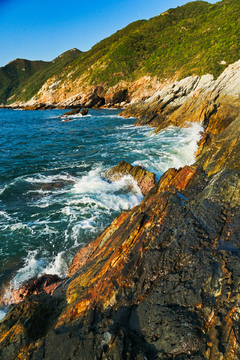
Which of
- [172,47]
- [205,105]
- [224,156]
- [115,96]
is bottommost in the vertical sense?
[224,156]

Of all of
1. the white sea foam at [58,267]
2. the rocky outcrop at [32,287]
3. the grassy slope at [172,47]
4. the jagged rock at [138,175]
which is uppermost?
the grassy slope at [172,47]

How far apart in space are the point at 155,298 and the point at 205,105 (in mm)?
24335

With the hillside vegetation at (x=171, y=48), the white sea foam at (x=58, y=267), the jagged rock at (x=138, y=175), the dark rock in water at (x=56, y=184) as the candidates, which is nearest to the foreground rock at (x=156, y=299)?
the white sea foam at (x=58, y=267)

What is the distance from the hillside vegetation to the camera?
124 feet

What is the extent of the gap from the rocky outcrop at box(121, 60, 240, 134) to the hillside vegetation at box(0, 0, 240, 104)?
6.42 meters

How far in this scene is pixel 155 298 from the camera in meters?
3.34

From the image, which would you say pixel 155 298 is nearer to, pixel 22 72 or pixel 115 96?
pixel 115 96

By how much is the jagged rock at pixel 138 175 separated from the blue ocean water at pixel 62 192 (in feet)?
1.44

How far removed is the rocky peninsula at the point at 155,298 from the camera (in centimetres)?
269

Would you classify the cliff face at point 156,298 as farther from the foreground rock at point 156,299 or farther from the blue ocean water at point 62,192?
the blue ocean water at point 62,192

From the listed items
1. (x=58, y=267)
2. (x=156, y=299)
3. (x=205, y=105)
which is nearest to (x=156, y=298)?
(x=156, y=299)

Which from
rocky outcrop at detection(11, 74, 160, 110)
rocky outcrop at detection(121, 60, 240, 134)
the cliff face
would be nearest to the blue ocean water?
rocky outcrop at detection(121, 60, 240, 134)

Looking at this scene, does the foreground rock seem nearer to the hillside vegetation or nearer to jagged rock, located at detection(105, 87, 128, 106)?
the hillside vegetation

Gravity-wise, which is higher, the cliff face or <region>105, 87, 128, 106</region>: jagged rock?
<region>105, 87, 128, 106</region>: jagged rock
